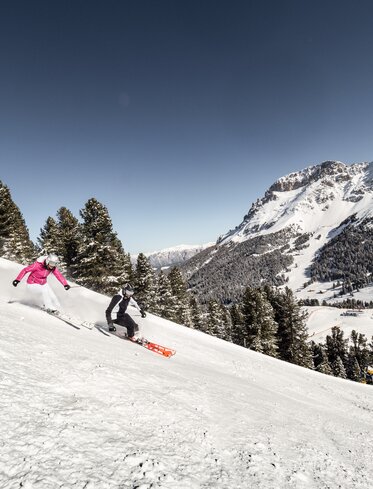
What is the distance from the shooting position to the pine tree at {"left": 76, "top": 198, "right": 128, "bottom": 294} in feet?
115

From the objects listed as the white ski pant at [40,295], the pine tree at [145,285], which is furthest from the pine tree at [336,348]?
the white ski pant at [40,295]

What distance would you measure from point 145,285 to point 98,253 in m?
9.95

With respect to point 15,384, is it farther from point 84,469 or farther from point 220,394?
point 220,394

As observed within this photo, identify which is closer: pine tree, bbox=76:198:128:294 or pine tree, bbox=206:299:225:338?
pine tree, bbox=76:198:128:294

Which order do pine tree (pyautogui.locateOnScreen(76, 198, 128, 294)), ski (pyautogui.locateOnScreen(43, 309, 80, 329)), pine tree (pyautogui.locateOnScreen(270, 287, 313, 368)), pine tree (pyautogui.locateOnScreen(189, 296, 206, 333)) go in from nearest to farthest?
ski (pyautogui.locateOnScreen(43, 309, 80, 329))
pine tree (pyautogui.locateOnScreen(76, 198, 128, 294))
pine tree (pyautogui.locateOnScreen(270, 287, 313, 368))
pine tree (pyautogui.locateOnScreen(189, 296, 206, 333))

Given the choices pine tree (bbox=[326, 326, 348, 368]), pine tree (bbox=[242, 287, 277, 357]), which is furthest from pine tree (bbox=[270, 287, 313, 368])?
pine tree (bbox=[326, 326, 348, 368])

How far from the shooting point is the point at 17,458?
3205mm

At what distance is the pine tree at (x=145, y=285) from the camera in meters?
41.9

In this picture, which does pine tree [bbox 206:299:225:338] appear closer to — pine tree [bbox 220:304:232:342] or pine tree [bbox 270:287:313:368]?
pine tree [bbox 220:304:232:342]

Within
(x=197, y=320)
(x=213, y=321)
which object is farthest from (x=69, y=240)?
(x=213, y=321)

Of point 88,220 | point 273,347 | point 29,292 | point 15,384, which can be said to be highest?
point 88,220

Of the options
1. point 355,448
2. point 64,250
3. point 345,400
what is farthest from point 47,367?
point 64,250

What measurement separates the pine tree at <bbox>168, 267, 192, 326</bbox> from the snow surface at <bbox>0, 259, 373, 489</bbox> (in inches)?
1523

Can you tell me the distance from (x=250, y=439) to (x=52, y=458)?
11.5ft
